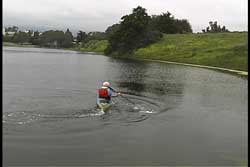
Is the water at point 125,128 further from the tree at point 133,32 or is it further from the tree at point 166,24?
the tree at point 166,24

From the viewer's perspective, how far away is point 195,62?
79.0m

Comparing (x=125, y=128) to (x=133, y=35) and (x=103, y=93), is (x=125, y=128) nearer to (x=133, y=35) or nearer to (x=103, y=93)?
(x=103, y=93)

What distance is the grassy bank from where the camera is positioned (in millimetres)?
72956

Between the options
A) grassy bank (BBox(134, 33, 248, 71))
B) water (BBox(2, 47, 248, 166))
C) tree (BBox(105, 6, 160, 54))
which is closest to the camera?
water (BBox(2, 47, 248, 166))

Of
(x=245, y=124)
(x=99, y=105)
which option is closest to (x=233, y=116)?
(x=245, y=124)

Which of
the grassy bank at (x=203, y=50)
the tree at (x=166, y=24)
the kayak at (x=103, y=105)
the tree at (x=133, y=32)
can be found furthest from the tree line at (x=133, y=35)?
the kayak at (x=103, y=105)

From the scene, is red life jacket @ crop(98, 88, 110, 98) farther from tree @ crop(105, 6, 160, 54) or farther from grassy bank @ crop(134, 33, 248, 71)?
tree @ crop(105, 6, 160, 54)

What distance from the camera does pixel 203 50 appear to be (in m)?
88.4

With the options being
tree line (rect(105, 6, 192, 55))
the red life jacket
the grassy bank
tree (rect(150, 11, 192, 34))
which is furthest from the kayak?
tree (rect(150, 11, 192, 34))

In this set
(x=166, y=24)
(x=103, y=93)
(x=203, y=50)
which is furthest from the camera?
(x=166, y=24)

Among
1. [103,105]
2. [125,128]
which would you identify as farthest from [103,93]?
[125,128]

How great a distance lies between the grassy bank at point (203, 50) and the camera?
72956 mm

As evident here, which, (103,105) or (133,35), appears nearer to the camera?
(103,105)

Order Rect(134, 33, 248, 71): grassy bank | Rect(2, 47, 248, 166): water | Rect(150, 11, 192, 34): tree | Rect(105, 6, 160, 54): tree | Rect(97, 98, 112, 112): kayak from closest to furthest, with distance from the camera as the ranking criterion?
Rect(2, 47, 248, 166): water
Rect(97, 98, 112, 112): kayak
Rect(134, 33, 248, 71): grassy bank
Rect(105, 6, 160, 54): tree
Rect(150, 11, 192, 34): tree
